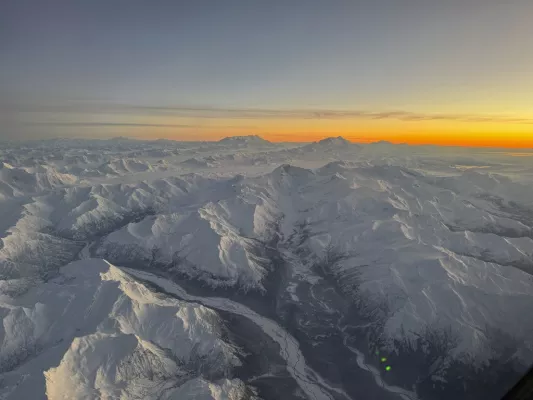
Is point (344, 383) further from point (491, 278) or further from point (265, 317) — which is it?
point (491, 278)

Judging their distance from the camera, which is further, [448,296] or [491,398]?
[448,296]

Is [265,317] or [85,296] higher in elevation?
[85,296]

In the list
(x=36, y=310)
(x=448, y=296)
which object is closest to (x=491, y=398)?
(x=448, y=296)

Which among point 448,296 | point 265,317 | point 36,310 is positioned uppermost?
point 448,296

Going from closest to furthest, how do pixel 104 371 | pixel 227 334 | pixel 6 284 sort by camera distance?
1. pixel 104 371
2. pixel 227 334
3. pixel 6 284

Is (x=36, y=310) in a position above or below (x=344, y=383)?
above

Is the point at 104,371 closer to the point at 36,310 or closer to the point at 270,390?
the point at 36,310

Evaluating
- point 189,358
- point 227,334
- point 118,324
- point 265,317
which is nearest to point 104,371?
point 118,324

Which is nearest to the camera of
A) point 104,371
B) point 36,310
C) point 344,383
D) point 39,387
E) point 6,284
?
point 39,387

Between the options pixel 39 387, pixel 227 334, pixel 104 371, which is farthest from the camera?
pixel 227 334
